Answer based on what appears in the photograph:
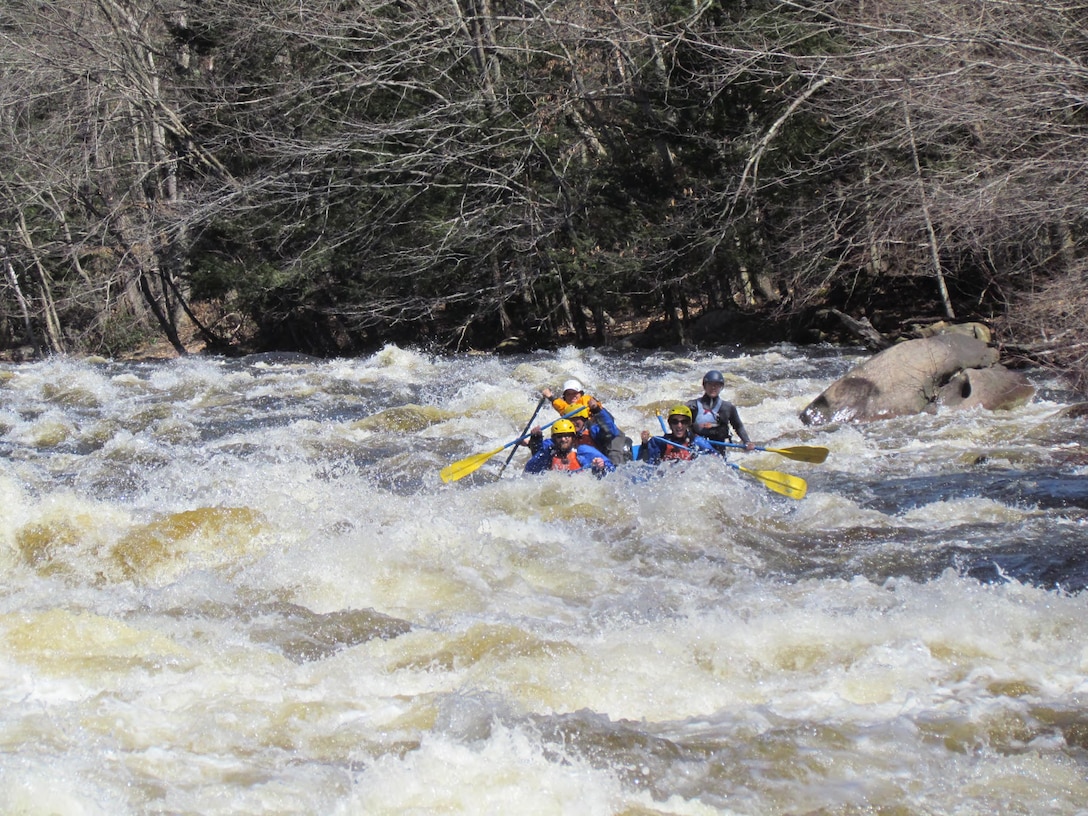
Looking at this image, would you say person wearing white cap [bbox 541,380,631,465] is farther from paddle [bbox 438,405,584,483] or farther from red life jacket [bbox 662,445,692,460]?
red life jacket [bbox 662,445,692,460]

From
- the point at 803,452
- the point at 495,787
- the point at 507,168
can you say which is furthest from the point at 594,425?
the point at 507,168

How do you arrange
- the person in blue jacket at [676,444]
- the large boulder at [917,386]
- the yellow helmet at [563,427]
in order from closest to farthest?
1. the yellow helmet at [563,427]
2. the person in blue jacket at [676,444]
3. the large boulder at [917,386]

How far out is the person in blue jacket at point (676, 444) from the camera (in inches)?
330

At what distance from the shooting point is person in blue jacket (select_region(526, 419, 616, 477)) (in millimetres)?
8133

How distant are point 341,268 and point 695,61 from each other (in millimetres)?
7698

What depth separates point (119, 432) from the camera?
11133 mm

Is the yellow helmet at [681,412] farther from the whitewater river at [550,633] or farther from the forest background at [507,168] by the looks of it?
the forest background at [507,168]

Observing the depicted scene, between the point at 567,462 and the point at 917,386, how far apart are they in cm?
428

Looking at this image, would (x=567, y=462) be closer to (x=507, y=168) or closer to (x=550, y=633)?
(x=550, y=633)

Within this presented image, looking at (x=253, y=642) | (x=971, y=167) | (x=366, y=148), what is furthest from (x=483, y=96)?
(x=253, y=642)

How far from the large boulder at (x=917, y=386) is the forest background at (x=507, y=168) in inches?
53.4

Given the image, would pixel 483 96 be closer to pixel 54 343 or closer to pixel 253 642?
pixel 54 343

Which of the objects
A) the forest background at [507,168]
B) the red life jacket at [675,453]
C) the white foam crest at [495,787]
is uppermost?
the forest background at [507,168]

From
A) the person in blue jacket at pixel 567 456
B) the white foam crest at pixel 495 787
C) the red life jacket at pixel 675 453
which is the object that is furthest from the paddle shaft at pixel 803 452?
Result: the white foam crest at pixel 495 787
